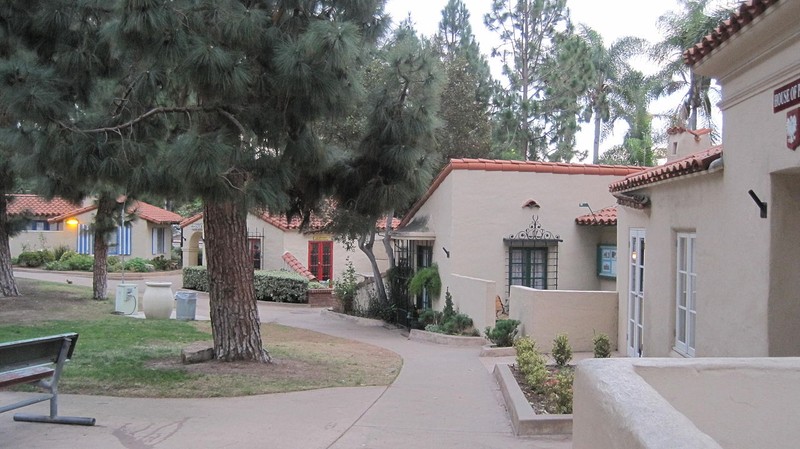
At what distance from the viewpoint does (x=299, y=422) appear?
6.92 m

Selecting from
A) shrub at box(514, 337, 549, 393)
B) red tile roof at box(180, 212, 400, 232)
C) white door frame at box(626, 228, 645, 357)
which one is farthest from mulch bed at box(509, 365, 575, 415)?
red tile roof at box(180, 212, 400, 232)

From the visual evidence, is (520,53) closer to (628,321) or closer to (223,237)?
(628,321)

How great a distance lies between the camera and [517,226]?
17.2 meters

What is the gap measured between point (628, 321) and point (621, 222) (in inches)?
64.9

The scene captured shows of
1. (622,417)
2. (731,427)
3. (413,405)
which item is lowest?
(413,405)

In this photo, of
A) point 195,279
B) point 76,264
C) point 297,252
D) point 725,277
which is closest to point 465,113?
point 297,252

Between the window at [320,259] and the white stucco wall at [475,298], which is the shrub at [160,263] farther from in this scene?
the white stucco wall at [475,298]

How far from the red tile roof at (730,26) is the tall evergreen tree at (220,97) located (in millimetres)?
3639

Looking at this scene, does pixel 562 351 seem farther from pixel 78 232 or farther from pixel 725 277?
pixel 78 232

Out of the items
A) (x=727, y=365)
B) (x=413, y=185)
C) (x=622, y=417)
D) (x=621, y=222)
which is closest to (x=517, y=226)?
(x=621, y=222)

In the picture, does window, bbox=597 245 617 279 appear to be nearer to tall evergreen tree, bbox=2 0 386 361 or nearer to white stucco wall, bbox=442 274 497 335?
white stucco wall, bbox=442 274 497 335

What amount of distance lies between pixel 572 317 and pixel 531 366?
14.6 ft

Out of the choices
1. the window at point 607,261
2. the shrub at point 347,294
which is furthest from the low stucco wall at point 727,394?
the shrub at point 347,294

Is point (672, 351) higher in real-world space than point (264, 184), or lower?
lower
